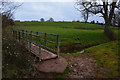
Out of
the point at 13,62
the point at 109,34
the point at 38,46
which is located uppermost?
the point at 109,34

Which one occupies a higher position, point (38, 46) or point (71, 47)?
point (38, 46)

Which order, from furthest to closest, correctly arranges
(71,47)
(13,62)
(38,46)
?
(71,47) → (38,46) → (13,62)

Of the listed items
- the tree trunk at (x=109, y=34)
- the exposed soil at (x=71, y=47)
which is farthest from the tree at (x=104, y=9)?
the exposed soil at (x=71, y=47)

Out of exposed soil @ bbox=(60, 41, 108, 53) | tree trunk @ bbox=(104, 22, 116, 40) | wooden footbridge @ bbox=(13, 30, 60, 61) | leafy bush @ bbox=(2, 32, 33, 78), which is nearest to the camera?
leafy bush @ bbox=(2, 32, 33, 78)

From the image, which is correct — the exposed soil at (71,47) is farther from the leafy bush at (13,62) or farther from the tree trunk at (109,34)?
the tree trunk at (109,34)

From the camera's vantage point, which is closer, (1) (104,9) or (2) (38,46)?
(2) (38,46)

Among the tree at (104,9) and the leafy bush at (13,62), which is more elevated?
the tree at (104,9)

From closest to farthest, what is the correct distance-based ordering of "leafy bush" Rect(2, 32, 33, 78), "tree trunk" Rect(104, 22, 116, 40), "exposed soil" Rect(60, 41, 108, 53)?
Result: "leafy bush" Rect(2, 32, 33, 78), "exposed soil" Rect(60, 41, 108, 53), "tree trunk" Rect(104, 22, 116, 40)

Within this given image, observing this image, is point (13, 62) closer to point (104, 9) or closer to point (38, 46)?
point (38, 46)

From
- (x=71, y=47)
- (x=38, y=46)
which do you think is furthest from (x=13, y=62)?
(x=71, y=47)

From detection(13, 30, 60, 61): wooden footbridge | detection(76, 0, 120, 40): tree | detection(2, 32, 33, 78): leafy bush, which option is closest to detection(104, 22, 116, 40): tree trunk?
detection(76, 0, 120, 40): tree

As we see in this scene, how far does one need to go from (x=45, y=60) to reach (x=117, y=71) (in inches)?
154

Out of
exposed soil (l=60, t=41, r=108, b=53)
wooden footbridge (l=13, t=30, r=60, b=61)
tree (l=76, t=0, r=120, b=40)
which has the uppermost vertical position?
tree (l=76, t=0, r=120, b=40)

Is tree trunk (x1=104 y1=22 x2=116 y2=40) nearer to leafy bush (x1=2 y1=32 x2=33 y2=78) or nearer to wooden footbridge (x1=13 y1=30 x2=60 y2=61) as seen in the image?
wooden footbridge (x1=13 y1=30 x2=60 y2=61)
